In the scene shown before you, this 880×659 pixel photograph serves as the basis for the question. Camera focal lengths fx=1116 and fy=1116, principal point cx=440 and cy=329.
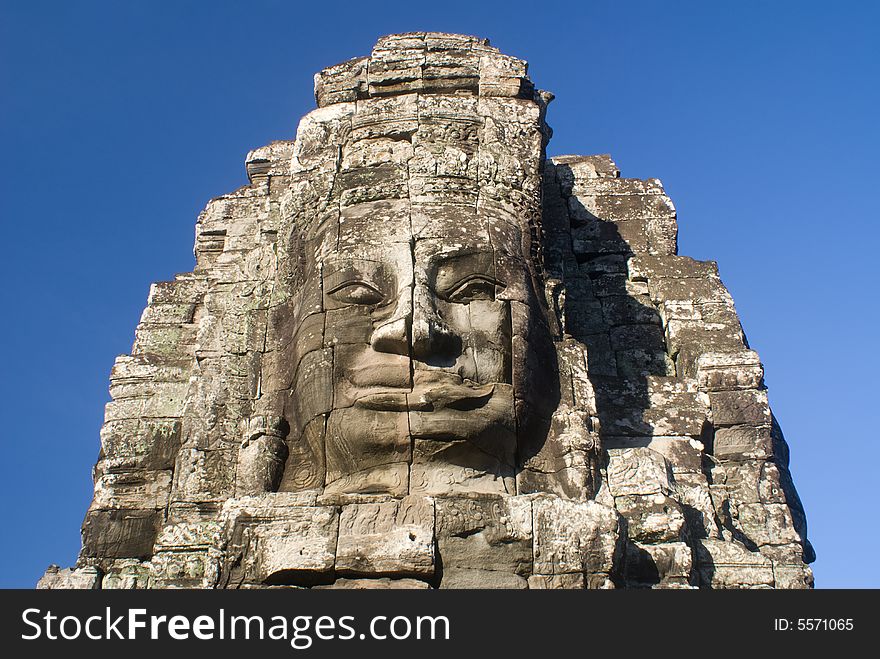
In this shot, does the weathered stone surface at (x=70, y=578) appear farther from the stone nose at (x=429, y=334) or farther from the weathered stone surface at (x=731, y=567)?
the weathered stone surface at (x=731, y=567)

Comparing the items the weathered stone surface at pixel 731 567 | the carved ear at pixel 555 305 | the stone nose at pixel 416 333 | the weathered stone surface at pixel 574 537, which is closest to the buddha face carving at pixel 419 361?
the stone nose at pixel 416 333

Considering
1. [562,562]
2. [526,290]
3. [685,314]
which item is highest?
[685,314]

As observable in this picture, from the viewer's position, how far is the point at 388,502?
7.68m

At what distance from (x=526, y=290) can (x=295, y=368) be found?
193 centimetres

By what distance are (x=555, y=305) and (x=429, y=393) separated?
178 cm

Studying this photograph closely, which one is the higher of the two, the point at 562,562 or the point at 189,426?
the point at 189,426

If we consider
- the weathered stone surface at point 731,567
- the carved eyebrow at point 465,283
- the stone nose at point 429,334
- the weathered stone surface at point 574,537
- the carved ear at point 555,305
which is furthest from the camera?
the carved ear at point 555,305

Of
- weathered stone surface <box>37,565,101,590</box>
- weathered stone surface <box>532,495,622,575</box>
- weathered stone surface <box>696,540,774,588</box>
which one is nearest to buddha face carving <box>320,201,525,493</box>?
weathered stone surface <box>532,495,622,575</box>

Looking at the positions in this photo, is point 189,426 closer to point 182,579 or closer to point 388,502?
point 182,579

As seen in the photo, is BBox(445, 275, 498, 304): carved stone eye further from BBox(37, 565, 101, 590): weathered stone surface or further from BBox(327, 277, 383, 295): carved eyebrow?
BBox(37, 565, 101, 590): weathered stone surface

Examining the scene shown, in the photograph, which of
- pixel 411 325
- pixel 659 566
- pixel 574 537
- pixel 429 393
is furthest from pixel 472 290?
pixel 659 566

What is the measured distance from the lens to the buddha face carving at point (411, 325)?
8.00m

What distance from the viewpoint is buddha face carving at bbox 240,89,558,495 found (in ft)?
26.2
